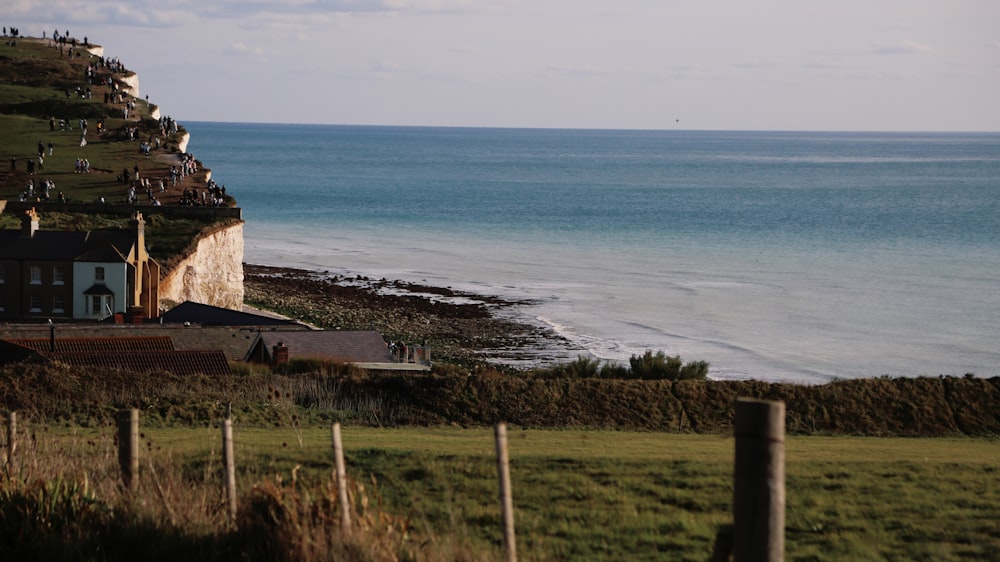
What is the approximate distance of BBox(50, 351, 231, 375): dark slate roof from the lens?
104 ft

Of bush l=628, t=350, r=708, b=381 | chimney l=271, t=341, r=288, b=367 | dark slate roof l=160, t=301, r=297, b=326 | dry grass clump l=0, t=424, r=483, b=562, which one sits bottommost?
bush l=628, t=350, r=708, b=381

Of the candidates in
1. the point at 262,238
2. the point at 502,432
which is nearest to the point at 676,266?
the point at 262,238

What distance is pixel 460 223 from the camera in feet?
397

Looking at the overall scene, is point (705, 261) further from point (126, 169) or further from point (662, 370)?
point (662, 370)

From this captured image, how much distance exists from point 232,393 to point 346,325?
31849 millimetres

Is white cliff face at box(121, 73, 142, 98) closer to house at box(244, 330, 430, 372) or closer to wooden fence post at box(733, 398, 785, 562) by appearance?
house at box(244, 330, 430, 372)

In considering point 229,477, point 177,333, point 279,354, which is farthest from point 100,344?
point 229,477

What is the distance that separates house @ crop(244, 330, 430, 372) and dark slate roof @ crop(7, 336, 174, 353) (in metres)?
2.68

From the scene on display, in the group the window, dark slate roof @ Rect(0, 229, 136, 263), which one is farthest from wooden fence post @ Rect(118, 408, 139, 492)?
the window

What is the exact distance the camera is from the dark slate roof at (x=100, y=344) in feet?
113

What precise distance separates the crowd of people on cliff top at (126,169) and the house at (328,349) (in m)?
32.9

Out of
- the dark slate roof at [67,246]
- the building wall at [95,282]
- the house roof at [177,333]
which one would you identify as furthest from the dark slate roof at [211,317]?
the dark slate roof at [67,246]

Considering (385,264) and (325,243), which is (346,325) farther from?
(325,243)

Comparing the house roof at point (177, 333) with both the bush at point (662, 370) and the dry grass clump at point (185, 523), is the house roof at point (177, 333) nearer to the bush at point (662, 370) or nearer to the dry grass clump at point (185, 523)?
the bush at point (662, 370)
